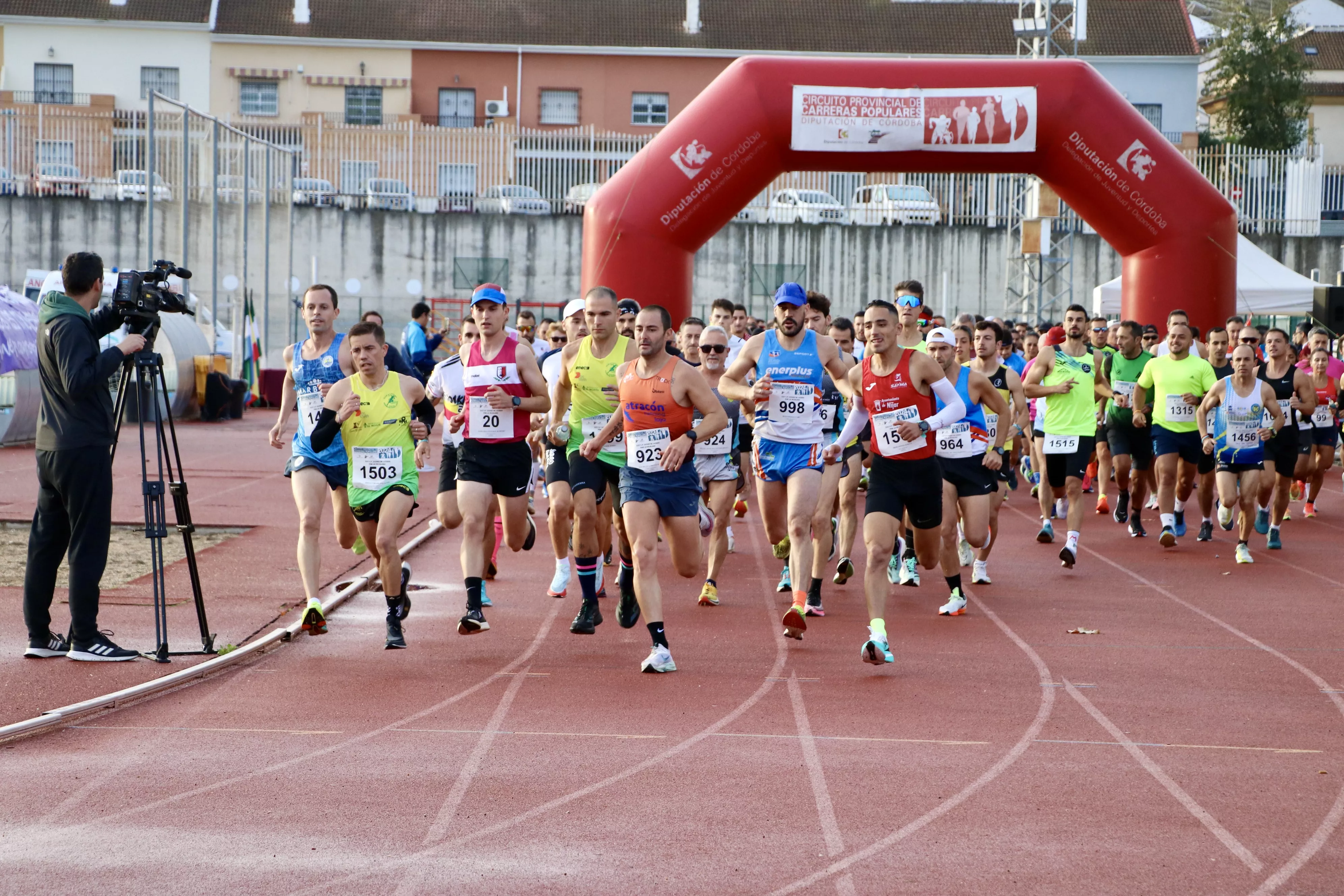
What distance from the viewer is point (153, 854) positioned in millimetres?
4926

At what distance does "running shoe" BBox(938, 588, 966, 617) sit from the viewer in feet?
32.8

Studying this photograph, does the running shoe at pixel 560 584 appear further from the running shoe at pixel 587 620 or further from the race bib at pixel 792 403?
the race bib at pixel 792 403

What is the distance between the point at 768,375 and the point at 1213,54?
4645 cm

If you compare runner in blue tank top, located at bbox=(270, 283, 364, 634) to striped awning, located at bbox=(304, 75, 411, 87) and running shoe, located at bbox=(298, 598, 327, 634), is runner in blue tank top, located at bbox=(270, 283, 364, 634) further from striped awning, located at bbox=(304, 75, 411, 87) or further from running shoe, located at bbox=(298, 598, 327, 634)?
striped awning, located at bbox=(304, 75, 411, 87)

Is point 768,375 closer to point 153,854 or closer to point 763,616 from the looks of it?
point 763,616

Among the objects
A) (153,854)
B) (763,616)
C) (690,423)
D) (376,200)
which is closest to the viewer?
(153,854)

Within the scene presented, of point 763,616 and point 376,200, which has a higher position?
point 376,200

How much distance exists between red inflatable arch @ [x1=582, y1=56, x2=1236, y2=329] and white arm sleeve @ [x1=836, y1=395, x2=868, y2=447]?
309 inches

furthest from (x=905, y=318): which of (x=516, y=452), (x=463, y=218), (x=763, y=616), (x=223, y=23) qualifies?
(x=223, y=23)

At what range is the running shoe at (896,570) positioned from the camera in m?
11.4

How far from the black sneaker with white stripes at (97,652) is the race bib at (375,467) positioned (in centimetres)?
147

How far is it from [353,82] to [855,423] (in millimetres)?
42177

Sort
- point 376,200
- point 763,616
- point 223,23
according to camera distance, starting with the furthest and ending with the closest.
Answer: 1. point 223,23
2. point 376,200
3. point 763,616

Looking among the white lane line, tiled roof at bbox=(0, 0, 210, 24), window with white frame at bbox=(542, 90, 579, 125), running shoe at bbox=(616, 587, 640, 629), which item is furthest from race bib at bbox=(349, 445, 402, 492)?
tiled roof at bbox=(0, 0, 210, 24)
